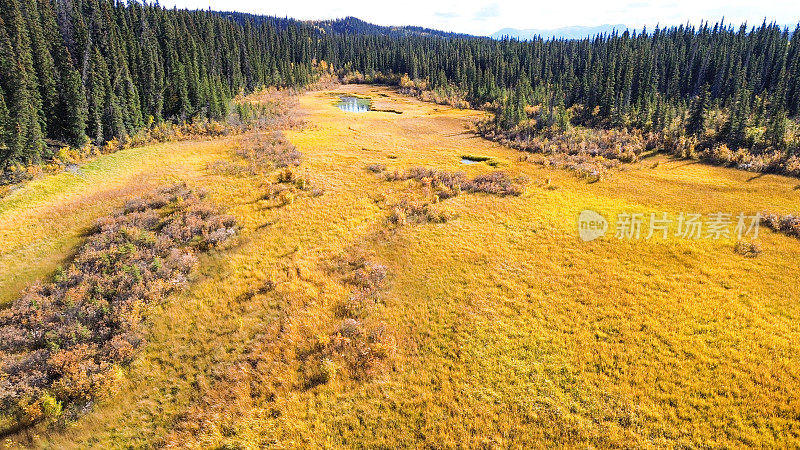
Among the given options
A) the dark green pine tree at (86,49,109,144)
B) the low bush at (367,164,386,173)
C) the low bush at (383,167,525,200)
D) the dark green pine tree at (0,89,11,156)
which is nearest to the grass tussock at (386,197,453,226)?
the low bush at (383,167,525,200)

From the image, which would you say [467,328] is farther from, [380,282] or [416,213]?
[416,213]

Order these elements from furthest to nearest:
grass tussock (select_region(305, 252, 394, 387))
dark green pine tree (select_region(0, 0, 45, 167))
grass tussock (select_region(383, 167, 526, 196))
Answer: dark green pine tree (select_region(0, 0, 45, 167)) → grass tussock (select_region(383, 167, 526, 196)) → grass tussock (select_region(305, 252, 394, 387))

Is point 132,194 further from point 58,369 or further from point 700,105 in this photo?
point 700,105

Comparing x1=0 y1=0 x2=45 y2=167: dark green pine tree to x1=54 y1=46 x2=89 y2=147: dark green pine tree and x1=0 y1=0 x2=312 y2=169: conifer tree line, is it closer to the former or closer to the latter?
x1=0 y1=0 x2=312 y2=169: conifer tree line

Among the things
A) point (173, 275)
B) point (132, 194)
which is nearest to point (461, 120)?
point (132, 194)

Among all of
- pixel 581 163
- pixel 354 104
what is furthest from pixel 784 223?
pixel 354 104
